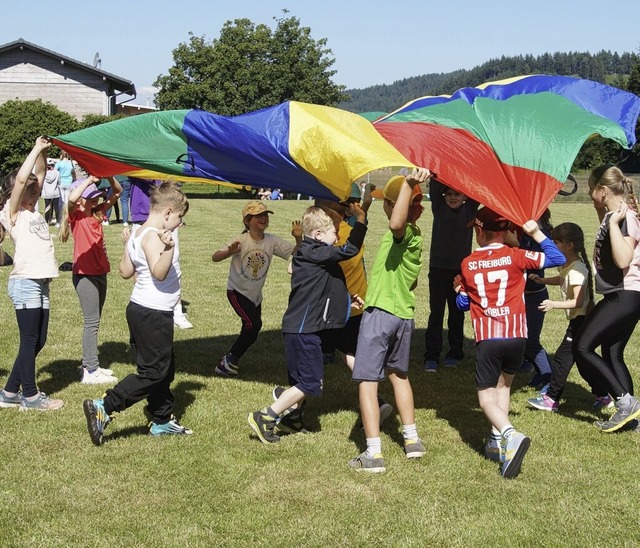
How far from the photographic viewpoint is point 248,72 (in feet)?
178

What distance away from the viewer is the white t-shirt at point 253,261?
7359mm

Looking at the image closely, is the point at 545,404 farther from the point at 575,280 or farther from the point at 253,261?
the point at 253,261

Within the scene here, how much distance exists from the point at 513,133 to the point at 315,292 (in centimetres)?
186

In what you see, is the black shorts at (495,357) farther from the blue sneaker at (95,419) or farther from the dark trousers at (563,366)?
the blue sneaker at (95,419)

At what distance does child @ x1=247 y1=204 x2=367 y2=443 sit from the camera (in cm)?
568

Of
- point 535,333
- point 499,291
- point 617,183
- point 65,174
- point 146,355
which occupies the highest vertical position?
point 617,183

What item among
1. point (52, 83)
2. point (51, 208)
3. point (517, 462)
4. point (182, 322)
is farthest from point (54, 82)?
→ point (517, 462)

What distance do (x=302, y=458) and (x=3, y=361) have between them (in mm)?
3697

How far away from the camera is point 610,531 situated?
441cm

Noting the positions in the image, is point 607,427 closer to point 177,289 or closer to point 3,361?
point 177,289

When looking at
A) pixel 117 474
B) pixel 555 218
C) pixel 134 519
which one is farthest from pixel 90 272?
pixel 555 218

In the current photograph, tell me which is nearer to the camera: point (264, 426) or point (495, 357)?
point (495, 357)

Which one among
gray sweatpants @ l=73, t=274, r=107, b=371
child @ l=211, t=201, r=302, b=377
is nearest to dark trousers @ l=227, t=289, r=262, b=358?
child @ l=211, t=201, r=302, b=377

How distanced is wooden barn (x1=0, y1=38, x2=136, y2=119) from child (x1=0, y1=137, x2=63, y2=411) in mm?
40294
